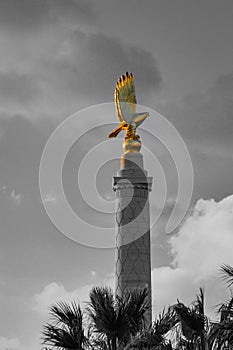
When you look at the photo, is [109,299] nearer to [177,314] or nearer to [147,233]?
[177,314]

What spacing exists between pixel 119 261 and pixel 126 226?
3.12 metres

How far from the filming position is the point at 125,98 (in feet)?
214

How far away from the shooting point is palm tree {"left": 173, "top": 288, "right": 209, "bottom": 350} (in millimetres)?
17391

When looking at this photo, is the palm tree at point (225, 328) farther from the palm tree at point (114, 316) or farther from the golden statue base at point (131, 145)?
the golden statue base at point (131, 145)

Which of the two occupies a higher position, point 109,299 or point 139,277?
point 139,277

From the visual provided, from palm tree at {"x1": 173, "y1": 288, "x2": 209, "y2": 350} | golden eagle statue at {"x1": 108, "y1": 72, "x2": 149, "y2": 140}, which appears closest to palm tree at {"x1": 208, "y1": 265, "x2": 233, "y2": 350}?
palm tree at {"x1": 173, "y1": 288, "x2": 209, "y2": 350}

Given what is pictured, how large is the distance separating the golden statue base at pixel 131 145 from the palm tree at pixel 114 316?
45.5m

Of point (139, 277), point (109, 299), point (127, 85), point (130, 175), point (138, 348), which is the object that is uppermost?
point (127, 85)

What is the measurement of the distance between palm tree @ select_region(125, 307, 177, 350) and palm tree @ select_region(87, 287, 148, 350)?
395mm

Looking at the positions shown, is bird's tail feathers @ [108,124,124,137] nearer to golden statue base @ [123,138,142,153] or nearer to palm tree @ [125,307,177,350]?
golden statue base @ [123,138,142,153]

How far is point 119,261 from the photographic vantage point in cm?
5812

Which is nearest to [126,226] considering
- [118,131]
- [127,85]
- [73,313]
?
[118,131]

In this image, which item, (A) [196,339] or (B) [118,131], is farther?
(B) [118,131]

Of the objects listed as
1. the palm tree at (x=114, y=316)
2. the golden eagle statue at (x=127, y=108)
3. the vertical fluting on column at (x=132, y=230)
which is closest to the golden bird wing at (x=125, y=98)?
the golden eagle statue at (x=127, y=108)
